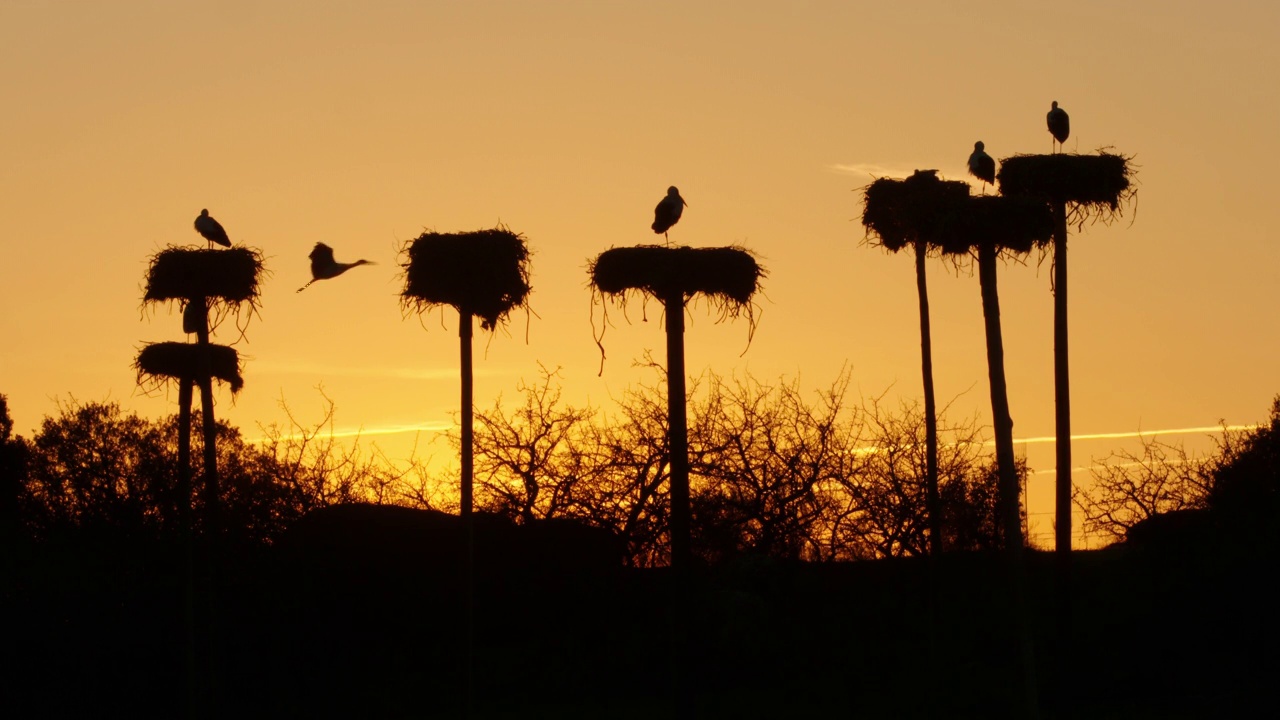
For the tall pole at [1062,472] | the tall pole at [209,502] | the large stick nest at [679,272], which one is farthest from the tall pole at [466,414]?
the tall pole at [1062,472]

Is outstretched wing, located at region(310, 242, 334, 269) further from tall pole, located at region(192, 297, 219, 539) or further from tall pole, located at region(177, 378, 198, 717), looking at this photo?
tall pole, located at region(177, 378, 198, 717)

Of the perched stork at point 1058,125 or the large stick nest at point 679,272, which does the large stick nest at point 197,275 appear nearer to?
the large stick nest at point 679,272

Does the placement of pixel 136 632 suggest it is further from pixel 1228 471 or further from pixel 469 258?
pixel 1228 471

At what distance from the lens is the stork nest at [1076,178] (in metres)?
26.3

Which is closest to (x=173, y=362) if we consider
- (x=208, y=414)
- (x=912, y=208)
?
(x=208, y=414)

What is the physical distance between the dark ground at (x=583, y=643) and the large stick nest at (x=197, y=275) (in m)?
5.29

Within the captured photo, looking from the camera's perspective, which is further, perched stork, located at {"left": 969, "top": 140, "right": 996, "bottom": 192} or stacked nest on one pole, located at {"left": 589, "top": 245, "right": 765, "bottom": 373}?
perched stork, located at {"left": 969, "top": 140, "right": 996, "bottom": 192}

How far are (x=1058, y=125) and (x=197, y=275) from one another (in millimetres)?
17253

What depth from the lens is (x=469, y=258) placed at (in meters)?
20.4

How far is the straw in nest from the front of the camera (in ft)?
86.4

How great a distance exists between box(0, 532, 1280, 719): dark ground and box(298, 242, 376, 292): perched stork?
279 inches

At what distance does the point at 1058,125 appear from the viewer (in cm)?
3039

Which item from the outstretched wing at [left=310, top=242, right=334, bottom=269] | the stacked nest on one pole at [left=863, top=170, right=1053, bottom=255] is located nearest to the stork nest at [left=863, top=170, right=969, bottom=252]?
the stacked nest on one pole at [left=863, top=170, right=1053, bottom=255]

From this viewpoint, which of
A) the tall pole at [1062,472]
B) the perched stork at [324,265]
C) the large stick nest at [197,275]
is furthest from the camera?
the tall pole at [1062,472]
